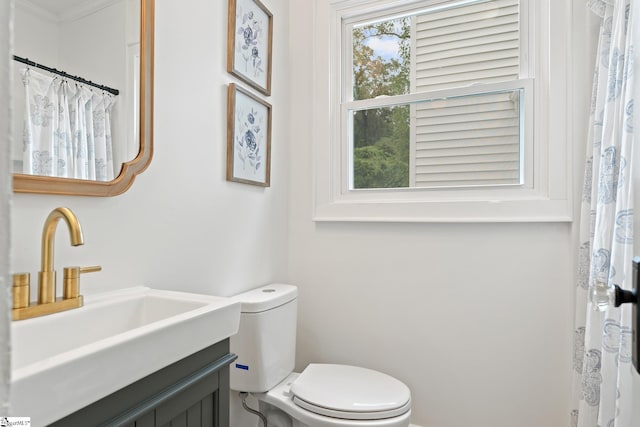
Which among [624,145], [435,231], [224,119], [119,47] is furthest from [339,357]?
[119,47]

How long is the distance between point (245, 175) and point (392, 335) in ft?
3.37

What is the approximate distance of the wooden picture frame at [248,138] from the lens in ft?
4.83

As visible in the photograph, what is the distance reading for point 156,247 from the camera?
3.72 ft

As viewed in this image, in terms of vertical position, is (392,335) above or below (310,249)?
below

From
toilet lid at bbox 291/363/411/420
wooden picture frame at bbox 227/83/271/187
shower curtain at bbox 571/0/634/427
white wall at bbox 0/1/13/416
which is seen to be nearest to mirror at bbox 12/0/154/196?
wooden picture frame at bbox 227/83/271/187

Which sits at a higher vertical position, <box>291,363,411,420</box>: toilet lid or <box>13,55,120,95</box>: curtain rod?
<box>13,55,120,95</box>: curtain rod

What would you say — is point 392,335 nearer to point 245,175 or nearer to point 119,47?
point 245,175

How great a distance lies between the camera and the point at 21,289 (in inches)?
28.6

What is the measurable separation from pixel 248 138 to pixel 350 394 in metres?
1.11

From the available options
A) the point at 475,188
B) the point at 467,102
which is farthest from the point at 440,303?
the point at 467,102

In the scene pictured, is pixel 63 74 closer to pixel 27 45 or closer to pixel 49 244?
pixel 27 45

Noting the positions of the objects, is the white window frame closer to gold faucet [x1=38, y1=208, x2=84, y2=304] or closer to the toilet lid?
the toilet lid

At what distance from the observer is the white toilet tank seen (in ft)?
4.50

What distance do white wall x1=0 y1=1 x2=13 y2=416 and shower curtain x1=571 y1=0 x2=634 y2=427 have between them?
795mm
